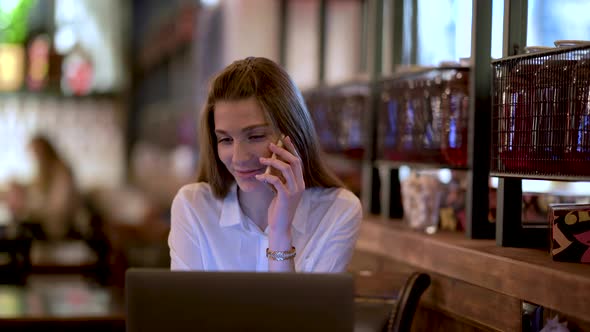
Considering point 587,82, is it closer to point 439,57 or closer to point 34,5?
point 439,57

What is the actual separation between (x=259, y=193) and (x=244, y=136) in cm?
23

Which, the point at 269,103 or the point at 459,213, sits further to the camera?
the point at 459,213

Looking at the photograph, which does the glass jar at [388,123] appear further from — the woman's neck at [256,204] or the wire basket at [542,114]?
the woman's neck at [256,204]

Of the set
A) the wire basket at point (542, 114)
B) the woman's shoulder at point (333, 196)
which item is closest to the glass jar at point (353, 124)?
the wire basket at point (542, 114)

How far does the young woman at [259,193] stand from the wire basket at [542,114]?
1.53 feet

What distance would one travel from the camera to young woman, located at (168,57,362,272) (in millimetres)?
2037

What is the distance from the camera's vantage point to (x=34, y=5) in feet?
50.9

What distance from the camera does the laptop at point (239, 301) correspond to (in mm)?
1377

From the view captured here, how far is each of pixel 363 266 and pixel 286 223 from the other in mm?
1477

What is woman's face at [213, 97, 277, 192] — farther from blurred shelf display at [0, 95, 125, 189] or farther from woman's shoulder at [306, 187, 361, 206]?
blurred shelf display at [0, 95, 125, 189]

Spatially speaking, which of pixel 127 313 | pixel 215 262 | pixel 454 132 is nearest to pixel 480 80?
pixel 454 132

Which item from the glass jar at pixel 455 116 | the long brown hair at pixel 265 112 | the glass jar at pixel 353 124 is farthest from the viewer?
the glass jar at pixel 353 124

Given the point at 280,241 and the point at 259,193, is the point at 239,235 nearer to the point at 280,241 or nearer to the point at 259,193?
the point at 259,193

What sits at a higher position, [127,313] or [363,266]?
[127,313]
